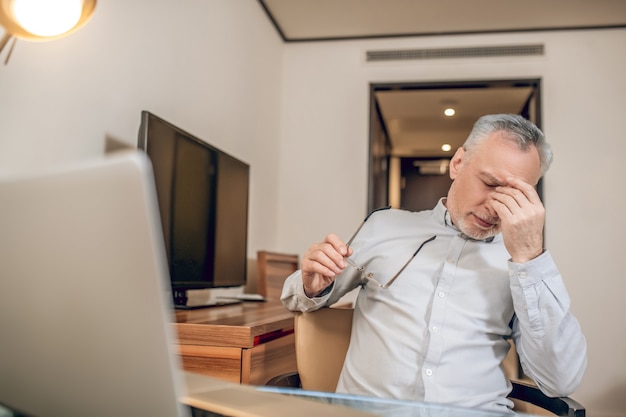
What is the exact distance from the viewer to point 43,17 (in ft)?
3.11

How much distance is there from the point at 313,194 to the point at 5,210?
152 inches

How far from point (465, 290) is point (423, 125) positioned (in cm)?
487

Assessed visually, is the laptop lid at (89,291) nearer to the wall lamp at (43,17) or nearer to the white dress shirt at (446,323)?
the wall lamp at (43,17)

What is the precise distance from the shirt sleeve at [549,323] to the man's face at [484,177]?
22 cm

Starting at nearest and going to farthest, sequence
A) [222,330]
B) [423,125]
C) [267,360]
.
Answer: [222,330] < [267,360] < [423,125]

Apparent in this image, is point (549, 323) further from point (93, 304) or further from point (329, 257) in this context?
point (93, 304)

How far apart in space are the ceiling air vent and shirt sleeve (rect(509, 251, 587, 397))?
10.8 ft

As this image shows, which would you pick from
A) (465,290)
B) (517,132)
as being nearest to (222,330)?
(465,290)

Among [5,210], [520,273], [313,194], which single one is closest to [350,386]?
[520,273]

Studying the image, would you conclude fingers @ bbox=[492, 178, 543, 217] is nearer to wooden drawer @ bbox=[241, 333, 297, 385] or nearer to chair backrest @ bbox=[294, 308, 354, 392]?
chair backrest @ bbox=[294, 308, 354, 392]

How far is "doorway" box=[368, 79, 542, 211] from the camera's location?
14.1 feet

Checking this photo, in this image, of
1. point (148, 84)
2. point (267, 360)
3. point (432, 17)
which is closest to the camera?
point (267, 360)

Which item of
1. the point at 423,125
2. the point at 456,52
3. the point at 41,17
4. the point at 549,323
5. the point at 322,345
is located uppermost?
the point at 456,52

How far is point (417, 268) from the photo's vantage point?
149 cm
